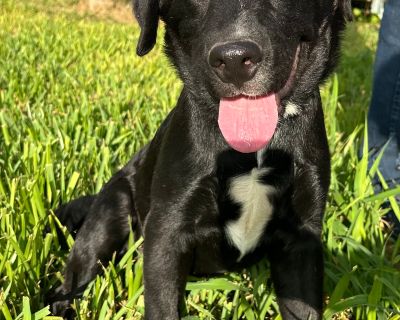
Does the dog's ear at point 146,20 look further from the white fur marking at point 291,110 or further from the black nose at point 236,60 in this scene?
the white fur marking at point 291,110

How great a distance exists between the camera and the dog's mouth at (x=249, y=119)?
165 cm

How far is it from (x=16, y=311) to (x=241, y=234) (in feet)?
2.48

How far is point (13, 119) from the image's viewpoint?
3.26 m

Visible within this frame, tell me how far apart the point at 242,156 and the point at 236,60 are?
15.1 inches

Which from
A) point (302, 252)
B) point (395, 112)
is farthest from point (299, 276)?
point (395, 112)

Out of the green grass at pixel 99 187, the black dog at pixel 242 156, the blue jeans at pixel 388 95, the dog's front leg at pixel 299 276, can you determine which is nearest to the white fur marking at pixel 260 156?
the black dog at pixel 242 156

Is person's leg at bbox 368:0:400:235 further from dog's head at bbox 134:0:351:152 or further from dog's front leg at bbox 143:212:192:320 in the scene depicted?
dog's front leg at bbox 143:212:192:320

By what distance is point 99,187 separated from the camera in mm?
2590

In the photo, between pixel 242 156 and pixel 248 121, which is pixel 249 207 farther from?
pixel 248 121

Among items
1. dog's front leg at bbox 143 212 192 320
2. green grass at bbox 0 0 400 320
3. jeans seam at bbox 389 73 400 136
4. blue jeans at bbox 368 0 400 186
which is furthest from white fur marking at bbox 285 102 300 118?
jeans seam at bbox 389 73 400 136

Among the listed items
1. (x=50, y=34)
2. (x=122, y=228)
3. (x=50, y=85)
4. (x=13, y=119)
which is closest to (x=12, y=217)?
(x=122, y=228)

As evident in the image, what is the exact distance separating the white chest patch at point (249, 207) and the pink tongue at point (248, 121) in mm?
139

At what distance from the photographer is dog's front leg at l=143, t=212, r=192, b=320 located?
5.77 ft

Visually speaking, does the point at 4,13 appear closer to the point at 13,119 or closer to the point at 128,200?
the point at 13,119
